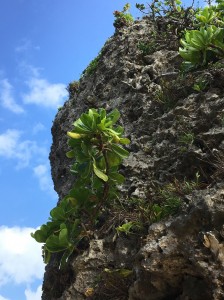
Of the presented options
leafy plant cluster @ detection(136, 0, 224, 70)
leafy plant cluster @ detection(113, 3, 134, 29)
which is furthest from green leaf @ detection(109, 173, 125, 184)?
leafy plant cluster @ detection(113, 3, 134, 29)

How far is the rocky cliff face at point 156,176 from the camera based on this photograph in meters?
4.69

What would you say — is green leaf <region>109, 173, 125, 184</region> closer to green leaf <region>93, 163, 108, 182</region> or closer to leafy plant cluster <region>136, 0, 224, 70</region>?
green leaf <region>93, 163, 108, 182</region>

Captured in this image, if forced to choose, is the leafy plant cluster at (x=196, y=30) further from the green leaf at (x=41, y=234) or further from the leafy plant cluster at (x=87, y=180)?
the green leaf at (x=41, y=234)

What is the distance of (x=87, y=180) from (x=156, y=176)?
41.3 inches

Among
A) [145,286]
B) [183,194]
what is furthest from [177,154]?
[145,286]

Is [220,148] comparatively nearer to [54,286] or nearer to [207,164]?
[207,164]

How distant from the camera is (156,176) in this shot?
6.46 m

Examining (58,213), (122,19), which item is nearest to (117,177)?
(58,213)

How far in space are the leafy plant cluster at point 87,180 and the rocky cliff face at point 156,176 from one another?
0.24 m

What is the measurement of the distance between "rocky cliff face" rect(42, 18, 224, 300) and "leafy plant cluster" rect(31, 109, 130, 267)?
243 mm

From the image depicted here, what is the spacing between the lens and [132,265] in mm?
5520

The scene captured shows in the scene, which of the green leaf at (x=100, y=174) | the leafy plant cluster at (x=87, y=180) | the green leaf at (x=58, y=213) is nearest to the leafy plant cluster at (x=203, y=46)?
the leafy plant cluster at (x=87, y=180)

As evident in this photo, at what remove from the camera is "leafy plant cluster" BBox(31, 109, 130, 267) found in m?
5.76

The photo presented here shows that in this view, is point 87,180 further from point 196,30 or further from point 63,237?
point 196,30
